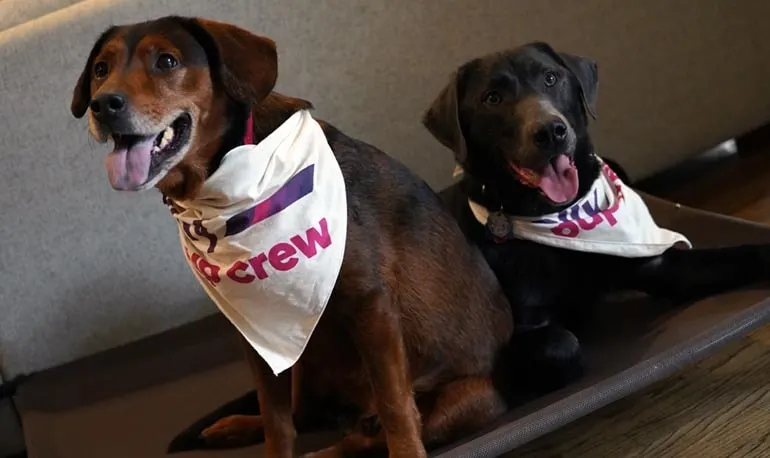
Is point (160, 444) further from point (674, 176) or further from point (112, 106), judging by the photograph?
point (674, 176)

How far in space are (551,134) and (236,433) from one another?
0.91 metres

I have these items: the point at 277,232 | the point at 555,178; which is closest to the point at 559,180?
the point at 555,178

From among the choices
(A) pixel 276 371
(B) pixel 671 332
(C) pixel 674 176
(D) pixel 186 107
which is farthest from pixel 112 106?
(C) pixel 674 176

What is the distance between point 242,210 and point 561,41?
1.54 m

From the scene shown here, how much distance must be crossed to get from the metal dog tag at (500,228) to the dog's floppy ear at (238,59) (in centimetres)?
68

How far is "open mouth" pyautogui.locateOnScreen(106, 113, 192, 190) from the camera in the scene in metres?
1.53

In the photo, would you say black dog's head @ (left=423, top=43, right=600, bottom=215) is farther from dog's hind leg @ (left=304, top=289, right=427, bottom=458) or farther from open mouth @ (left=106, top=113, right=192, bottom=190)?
open mouth @ (left=106, top=113, right=192, bottom=190)

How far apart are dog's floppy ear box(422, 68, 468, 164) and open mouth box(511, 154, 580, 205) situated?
128 mm

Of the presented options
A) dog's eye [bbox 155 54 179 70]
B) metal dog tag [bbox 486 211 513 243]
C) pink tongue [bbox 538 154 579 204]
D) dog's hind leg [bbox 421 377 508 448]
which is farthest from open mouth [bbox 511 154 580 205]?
dog's eye [bbox 155 54 179 70]

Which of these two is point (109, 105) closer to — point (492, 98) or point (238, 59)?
point (238, 59)

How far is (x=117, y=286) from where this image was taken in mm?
2539

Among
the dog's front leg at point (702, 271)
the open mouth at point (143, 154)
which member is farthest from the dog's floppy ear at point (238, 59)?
the dog's front leg at point (702, 271)

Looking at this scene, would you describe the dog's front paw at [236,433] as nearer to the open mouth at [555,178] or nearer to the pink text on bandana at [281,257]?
the pink text on bandana at [281,257]

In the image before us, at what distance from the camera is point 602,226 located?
210 cm
